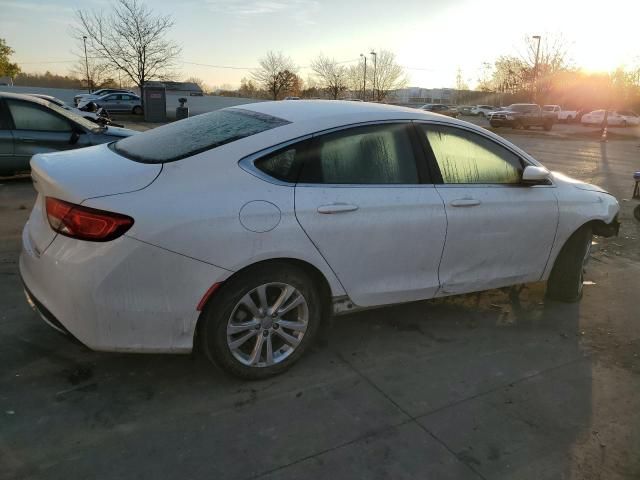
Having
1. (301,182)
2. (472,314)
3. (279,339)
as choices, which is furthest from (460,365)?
(301,182)

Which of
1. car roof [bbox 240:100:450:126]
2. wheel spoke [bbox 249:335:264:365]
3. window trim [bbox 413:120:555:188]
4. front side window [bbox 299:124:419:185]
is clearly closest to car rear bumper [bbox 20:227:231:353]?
wheel spoke [bbox 249:335:264:365]

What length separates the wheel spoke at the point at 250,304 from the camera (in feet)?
9.36

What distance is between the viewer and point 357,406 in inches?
115

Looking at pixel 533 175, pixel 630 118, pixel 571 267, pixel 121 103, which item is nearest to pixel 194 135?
pixel 533 175

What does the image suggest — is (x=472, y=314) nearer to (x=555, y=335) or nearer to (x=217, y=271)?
(x=555, y=335)

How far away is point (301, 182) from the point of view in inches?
118

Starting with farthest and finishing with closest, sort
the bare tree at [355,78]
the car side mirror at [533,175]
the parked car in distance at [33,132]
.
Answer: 1. the bare tree at [355,78]
2. the parked car in distance at [33,132]
3. the car side mirror at [533,175]

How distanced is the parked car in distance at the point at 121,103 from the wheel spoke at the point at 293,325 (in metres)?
32.5

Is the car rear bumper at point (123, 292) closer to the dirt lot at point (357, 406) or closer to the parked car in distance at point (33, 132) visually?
the dirt lot at point (357, 406)

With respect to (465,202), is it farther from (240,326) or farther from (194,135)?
(194,135)

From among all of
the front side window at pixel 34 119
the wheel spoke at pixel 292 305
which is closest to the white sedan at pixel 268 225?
the wheel spoke at pixel 292 305

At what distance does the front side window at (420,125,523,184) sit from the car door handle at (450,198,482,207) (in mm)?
146

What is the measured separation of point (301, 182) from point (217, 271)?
0.71 m

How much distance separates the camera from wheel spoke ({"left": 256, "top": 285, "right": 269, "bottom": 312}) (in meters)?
2.88
